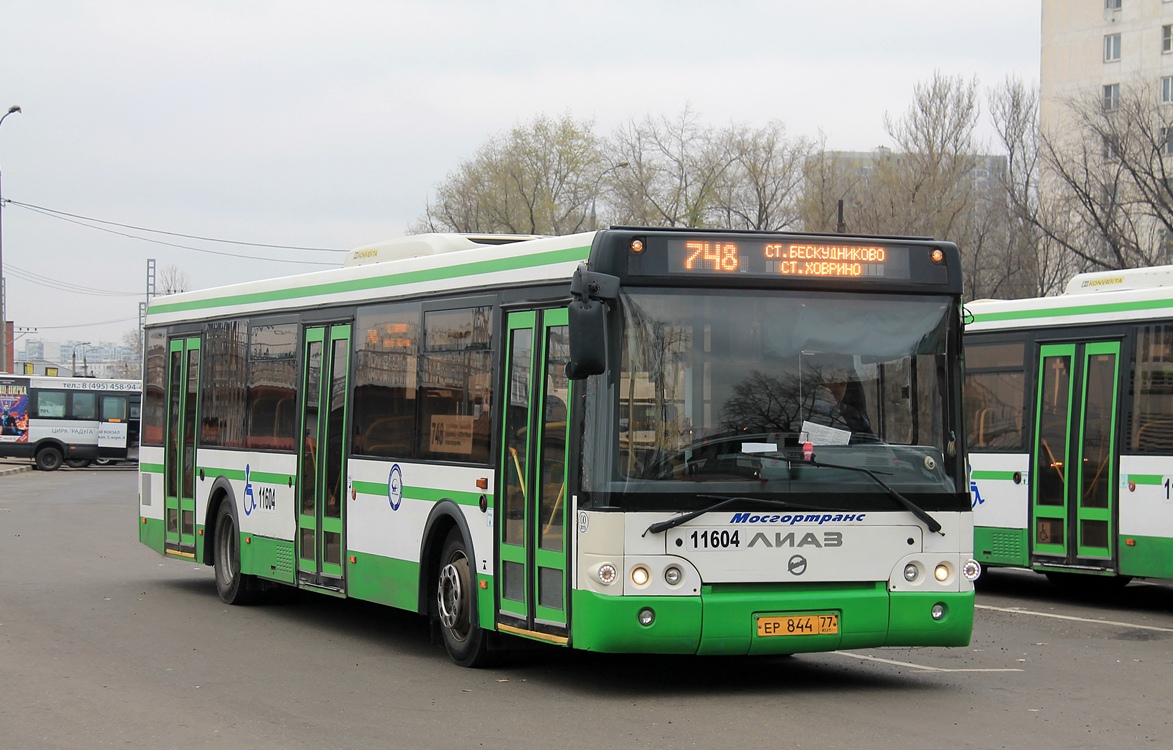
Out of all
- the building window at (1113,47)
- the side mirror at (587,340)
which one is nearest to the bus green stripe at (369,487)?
the side mirror at (587,340)

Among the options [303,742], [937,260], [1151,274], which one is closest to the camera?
[303,742]

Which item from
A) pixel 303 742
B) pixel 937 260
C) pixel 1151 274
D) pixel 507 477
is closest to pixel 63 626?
pixel 507 477

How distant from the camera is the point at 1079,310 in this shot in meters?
16.0

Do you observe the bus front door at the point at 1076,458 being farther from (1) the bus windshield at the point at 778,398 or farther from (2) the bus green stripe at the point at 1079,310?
(1) the bus windshield at the point at 778,398

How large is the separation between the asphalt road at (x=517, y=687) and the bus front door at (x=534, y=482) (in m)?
0.56

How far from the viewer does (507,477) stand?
10.6 metres

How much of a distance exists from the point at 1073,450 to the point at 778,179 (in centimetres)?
3995

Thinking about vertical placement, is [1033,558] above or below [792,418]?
below

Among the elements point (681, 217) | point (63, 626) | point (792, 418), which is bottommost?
point (63, 626)

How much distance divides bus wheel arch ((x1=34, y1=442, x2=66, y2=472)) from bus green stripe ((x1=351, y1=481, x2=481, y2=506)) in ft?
140

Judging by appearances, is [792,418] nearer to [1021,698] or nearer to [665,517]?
[665,517]

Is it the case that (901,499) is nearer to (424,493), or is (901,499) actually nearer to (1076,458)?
(424,493)

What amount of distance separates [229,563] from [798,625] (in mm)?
7955

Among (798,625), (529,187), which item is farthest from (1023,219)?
(798,625)
